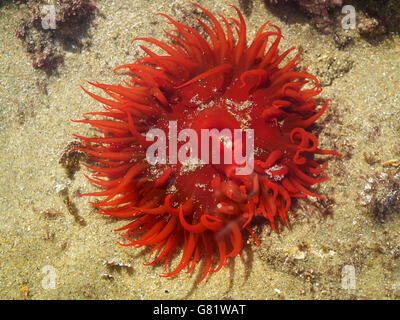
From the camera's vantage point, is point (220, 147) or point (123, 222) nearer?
point (220, 147)

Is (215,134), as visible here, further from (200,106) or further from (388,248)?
(388,248)

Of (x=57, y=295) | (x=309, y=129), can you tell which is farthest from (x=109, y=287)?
(x=309, y=129)

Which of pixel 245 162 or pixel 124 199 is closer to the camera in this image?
pixel 245 162

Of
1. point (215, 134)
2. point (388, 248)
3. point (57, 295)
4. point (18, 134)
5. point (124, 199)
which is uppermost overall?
point (18, 134)

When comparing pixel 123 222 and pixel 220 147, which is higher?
pixel 220 147
